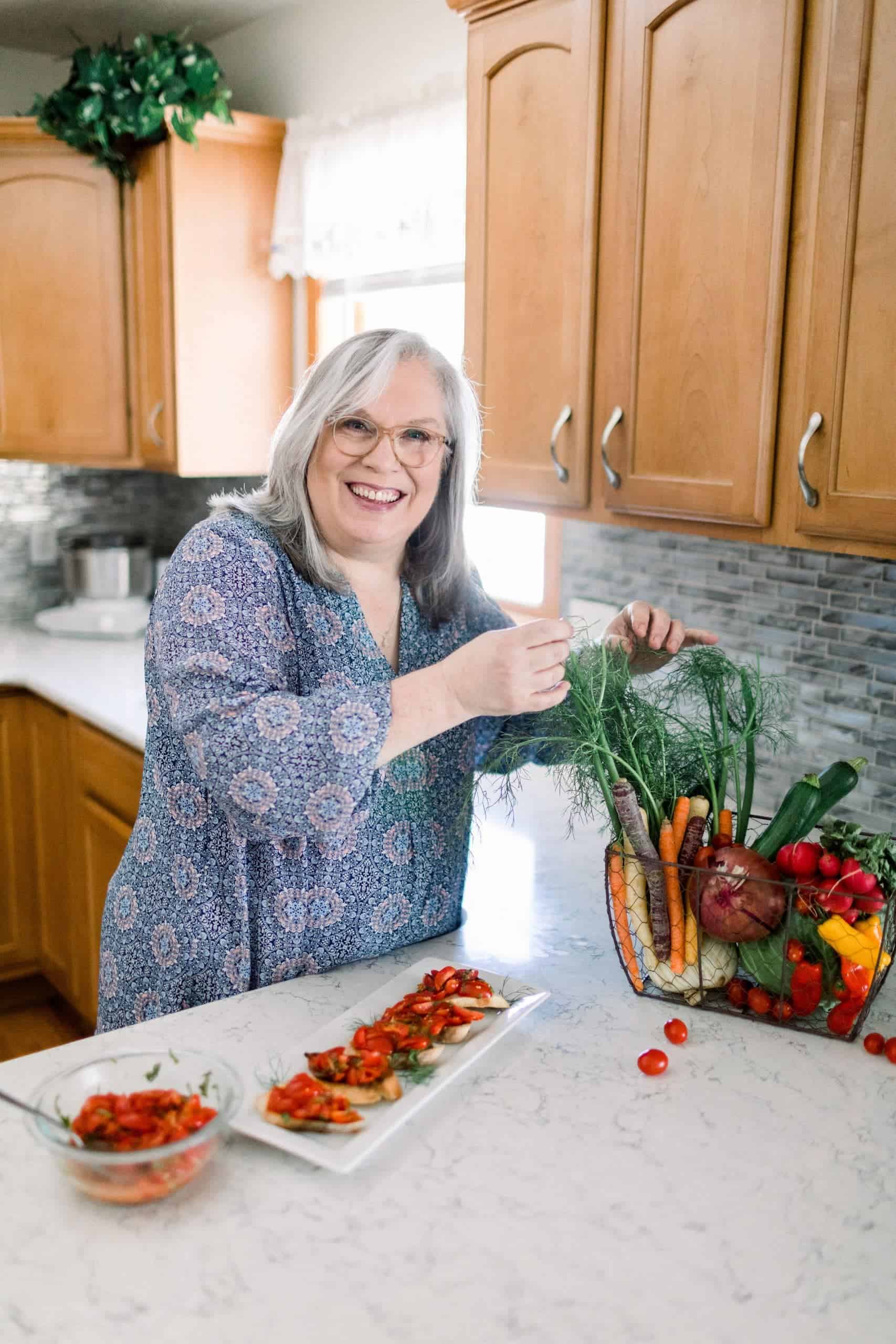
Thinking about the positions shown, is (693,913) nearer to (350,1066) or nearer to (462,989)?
(462,989)

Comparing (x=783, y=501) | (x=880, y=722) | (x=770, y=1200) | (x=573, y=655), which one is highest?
(x=783, y=501)

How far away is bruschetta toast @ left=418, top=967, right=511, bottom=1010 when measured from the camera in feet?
4.05

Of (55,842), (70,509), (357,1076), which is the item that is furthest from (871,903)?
(70,509)

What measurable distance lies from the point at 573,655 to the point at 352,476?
Result: 14.1 inches

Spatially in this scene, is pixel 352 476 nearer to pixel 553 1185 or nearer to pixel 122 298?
pixel 553 1185

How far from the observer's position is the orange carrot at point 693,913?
129cm

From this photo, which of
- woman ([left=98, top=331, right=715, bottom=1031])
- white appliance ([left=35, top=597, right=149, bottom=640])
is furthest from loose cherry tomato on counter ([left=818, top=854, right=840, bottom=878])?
white appliance ([left=35, top=597, right=149, bottom=640])

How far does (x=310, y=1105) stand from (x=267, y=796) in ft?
Answer: 1.02

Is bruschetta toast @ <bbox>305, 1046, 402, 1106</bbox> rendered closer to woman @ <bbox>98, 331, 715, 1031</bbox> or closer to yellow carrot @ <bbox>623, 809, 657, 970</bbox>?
woman @ <bbox>98, 331, 715, 1031</bbox>

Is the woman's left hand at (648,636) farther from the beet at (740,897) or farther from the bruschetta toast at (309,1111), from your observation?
the bruschetta toast at (309,1111)

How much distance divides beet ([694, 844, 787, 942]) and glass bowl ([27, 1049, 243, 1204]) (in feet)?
1.78

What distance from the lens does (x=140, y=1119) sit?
3.09 ft

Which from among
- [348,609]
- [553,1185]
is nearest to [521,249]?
[348,609]

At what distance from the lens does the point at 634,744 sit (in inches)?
54.0
